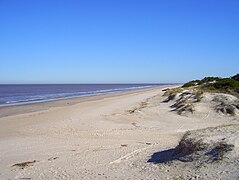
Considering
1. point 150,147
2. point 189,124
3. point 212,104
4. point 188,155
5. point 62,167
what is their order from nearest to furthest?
point 188,155
point 62,167
point 150,147
point 189,124
point 212,104

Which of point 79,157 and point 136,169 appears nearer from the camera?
point 136,169

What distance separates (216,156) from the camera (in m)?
5.98

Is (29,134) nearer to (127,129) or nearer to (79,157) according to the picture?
(127,129)

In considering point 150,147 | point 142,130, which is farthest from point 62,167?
point 142,130

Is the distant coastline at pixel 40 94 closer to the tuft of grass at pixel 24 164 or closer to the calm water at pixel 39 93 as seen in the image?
the calm water at pixel 39 93

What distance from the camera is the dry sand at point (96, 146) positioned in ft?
21.9

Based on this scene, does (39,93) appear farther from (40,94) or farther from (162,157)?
(162,157)

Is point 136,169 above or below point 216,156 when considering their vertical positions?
below

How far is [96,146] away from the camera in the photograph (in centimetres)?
936

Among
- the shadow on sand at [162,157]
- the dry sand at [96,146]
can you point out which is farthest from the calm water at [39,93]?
the shadow on sand at [162,157]

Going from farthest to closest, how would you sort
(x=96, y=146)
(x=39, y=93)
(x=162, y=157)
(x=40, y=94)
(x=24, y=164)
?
1. (x=39, y=93)
2. (x=40, y=94)
3. (x=96, y=146)
4. (x=24, y=164)
5. (x=162, y=157)

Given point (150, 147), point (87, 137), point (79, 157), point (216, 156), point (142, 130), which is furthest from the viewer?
point (142, 130)

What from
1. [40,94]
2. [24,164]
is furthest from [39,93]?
[24,164]

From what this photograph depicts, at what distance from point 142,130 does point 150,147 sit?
3.40m
